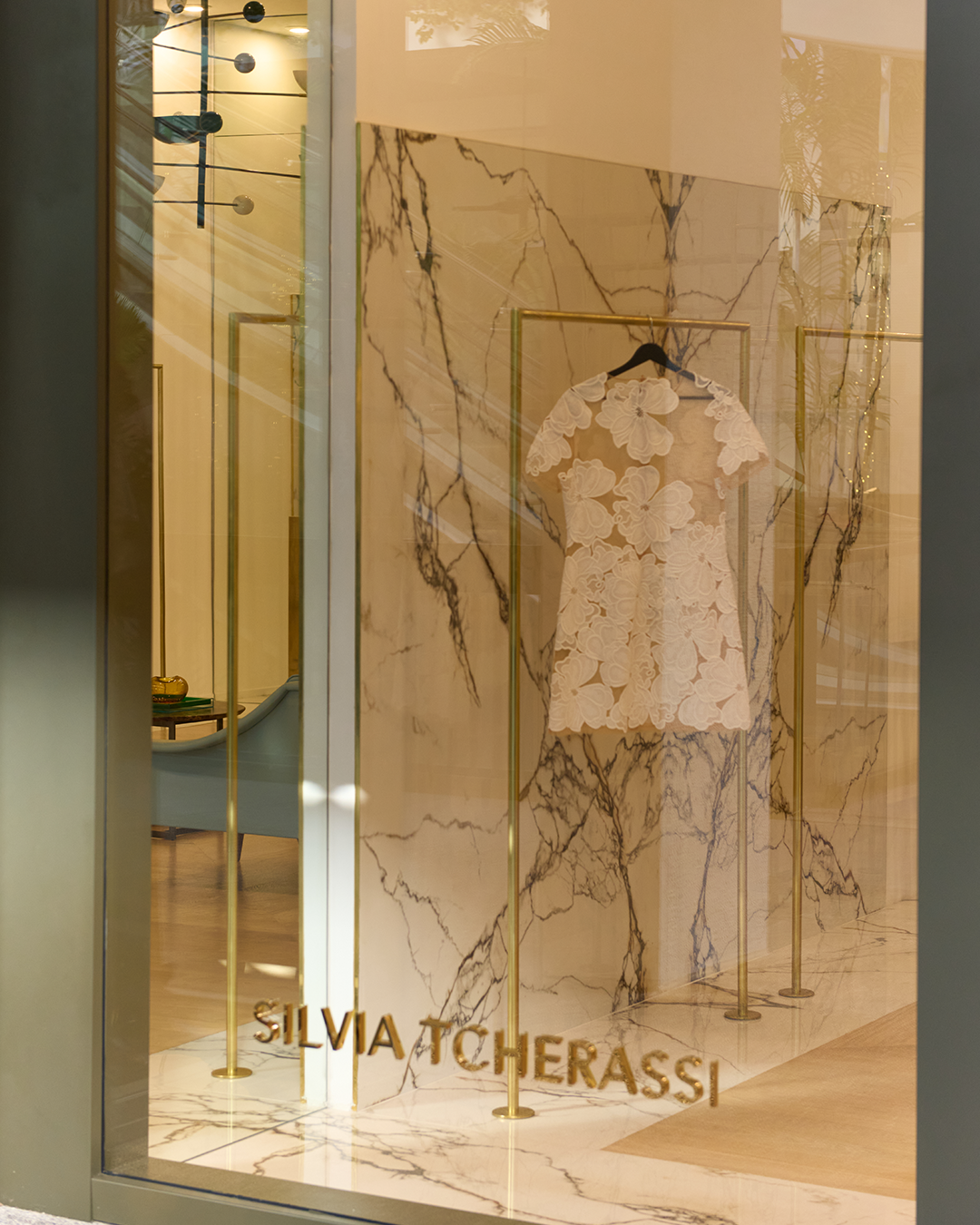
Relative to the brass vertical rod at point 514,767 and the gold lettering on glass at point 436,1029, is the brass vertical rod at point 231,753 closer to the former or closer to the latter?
the gold lettering on glass at point 436,1029

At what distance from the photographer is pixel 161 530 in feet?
8.95

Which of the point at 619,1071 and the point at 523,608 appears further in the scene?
the point at 523,608

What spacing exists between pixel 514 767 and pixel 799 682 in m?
0.55

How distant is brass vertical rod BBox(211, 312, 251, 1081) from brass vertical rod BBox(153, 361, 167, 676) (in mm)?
125

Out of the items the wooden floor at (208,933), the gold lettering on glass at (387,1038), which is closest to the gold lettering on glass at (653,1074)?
the gold lettering on glass at (387,1038)

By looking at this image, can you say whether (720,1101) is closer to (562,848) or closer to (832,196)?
(562,848)

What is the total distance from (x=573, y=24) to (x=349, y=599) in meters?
1.11

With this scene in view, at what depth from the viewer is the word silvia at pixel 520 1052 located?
2473mm

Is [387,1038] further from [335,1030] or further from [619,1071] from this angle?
[619,1071]

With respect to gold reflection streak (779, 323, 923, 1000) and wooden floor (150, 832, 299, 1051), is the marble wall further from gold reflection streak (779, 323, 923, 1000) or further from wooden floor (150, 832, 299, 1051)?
wooden floor (150, 832, 299, 1051)

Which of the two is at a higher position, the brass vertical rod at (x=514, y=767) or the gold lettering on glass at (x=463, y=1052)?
the brass vertical rod at (x=514, y=767)

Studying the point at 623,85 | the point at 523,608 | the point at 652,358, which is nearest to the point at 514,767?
the point at 523,608

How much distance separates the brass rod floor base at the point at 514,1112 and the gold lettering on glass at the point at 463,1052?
0.25ft

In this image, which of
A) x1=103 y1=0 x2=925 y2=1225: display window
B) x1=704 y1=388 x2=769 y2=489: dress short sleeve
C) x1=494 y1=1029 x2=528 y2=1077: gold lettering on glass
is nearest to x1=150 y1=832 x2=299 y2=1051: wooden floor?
x1=103 y1=0 x2=925 y2=1225: display window
